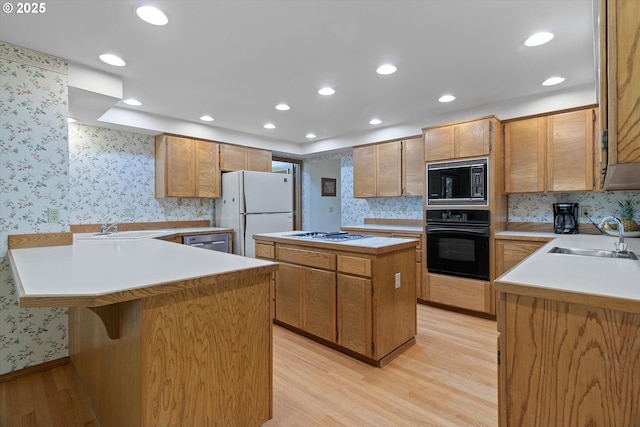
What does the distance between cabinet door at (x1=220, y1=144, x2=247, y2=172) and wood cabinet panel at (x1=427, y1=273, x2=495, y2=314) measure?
121 inches

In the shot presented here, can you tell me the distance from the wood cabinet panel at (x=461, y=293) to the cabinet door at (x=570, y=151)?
126cm

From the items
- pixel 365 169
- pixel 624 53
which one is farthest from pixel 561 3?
pixel 365 169

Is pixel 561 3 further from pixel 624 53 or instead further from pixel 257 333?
pixel 257 333

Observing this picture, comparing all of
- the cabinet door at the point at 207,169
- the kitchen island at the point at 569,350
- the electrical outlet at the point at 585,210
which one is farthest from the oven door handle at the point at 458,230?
the cabinet door at the point at 207,169

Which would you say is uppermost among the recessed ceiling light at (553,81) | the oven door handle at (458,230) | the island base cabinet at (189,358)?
the recessed ceiling light at (553,81)

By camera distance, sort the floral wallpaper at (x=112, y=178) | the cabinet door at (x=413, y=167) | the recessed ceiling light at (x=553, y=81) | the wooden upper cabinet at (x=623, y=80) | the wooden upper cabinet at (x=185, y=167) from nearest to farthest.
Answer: the wooden upper cabinet at (x=623, y=80) → the recessed ceiling light at (x=553, y=81) → the floral wallpaper at (x=112, y=178) → the wooden upper cabinet at (x=185, y=167) → the cabinet door at (x=413, y=167)

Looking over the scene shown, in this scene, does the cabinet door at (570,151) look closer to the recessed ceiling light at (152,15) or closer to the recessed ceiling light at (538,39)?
the recessed ceiling light at (538,39)

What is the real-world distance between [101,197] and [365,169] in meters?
3.48

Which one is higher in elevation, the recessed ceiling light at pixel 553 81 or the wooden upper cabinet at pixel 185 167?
the recessed ceiling light at pixel 553 81

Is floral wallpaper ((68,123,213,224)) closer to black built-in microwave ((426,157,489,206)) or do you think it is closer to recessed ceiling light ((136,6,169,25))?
recessed ceiling light ((136,6,169,25))

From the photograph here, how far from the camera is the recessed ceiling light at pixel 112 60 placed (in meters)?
2.31

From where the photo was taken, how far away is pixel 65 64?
235cm

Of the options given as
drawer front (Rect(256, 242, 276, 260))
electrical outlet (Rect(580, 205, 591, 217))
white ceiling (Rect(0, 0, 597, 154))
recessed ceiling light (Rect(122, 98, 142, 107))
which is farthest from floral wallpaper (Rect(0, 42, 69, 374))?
electrical outlet (Rect(580, 205, 591, 217))

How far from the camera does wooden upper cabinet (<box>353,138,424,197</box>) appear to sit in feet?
13.5
